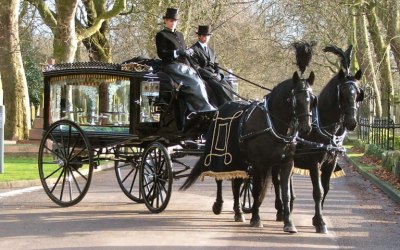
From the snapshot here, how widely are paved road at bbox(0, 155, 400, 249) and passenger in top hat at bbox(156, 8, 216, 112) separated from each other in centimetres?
181

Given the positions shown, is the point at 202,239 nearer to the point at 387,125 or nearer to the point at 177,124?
the point at 177,124

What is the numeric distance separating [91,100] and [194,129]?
203 centimetres

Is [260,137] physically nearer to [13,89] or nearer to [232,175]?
[232,175]

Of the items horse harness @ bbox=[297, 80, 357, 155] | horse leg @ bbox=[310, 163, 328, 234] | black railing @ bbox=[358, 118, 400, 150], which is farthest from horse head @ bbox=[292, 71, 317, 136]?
black railing @ bbox=[358, 118, 400, 150]

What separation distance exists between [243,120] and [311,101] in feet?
4.13

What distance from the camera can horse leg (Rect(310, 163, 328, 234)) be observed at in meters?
10.8

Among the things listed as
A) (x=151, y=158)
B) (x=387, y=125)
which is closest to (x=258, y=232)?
(x=151, y=158)

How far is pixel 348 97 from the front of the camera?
10.9m

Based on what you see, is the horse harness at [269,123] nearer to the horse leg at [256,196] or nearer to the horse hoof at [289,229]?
the horse leg at [256,196]

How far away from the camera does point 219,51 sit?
49000 mm

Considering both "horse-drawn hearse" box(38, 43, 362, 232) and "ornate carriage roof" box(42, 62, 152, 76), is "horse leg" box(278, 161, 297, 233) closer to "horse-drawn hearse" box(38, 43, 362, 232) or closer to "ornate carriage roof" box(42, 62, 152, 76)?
"horse-drawn hearse" box(38, 43, 362, 232)

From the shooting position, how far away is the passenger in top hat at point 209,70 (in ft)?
42.9

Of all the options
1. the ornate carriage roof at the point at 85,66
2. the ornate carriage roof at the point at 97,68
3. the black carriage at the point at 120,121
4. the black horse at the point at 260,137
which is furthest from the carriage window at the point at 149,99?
the black horse at the point at 260,137

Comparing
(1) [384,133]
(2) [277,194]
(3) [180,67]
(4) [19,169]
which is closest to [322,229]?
(2) [277,194]
